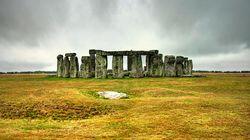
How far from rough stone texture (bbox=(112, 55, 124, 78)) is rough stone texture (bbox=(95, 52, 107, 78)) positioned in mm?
1382

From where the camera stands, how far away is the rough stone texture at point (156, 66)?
63.2 m

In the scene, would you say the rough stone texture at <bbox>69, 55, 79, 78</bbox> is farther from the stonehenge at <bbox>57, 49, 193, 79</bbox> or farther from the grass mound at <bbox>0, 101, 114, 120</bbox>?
the grass mound at <bbox>0, 101, 114, 120</bbox>

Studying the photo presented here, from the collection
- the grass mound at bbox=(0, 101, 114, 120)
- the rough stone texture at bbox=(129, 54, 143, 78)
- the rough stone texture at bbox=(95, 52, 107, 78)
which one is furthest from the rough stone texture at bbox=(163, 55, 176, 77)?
the grass mound at bbox=(0, 101, 114, 120)

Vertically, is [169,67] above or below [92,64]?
below

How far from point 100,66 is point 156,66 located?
9163mm

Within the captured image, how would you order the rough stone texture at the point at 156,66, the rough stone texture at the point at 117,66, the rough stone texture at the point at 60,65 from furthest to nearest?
the rough stone texture at the point at 60,65, the rough stone texture at the point at 156,66, the rough stone texture at the point at 117,66

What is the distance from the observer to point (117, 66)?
6097 cm

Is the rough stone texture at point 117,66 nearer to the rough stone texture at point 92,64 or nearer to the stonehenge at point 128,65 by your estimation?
the stonehenge at point 128,65

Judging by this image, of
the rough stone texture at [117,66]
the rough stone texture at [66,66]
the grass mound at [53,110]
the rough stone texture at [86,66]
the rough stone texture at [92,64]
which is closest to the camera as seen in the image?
the grass mound at [53,110]

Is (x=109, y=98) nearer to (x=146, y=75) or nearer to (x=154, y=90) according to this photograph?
(x=154, y=90)

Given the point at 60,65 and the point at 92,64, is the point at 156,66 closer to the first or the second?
the point at 92,64

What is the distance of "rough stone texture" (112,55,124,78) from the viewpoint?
6062 centimetres

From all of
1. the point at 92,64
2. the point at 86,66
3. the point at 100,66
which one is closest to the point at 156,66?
the point at 100,66

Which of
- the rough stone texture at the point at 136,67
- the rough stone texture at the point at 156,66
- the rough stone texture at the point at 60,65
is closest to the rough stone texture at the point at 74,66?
the rough stone texture at the point at 60,65
